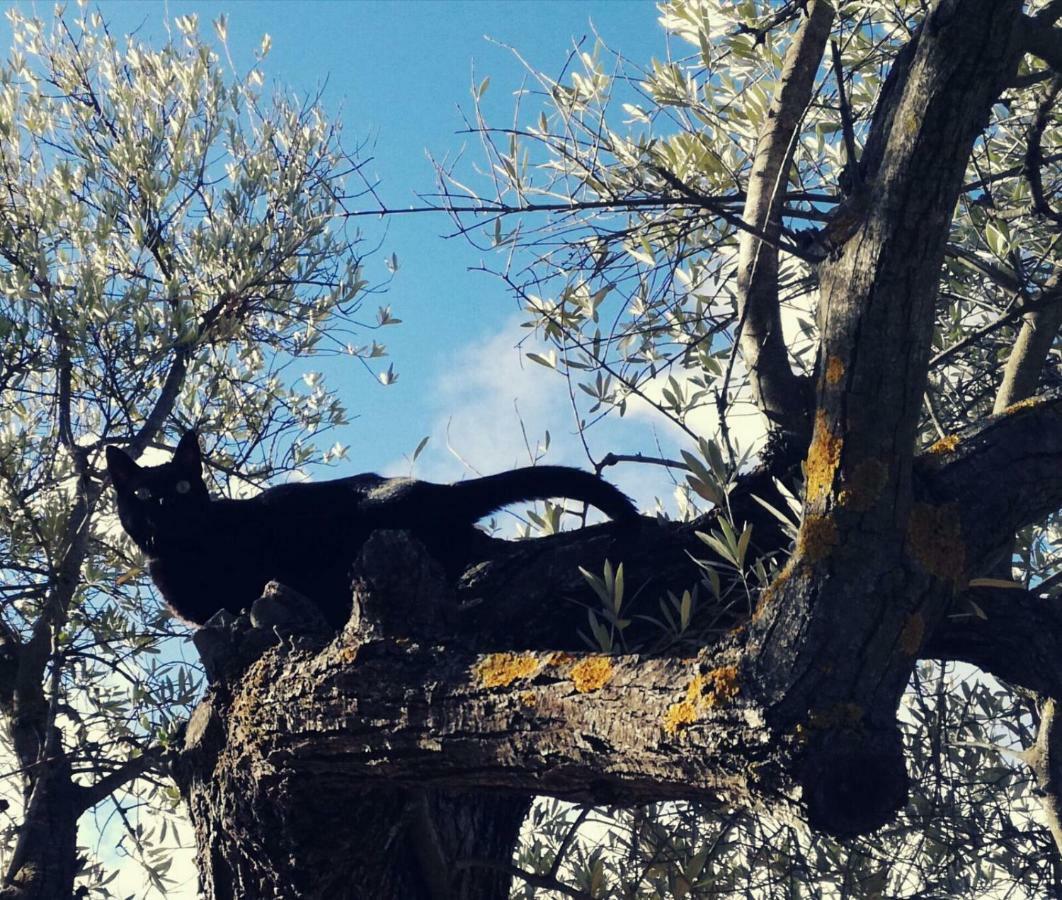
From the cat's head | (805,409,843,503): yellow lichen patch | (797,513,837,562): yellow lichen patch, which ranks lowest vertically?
(797,513,837,562): yellow lichen patch

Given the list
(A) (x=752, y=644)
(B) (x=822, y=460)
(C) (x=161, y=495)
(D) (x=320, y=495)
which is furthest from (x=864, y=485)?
(C) (x=161, y=495)

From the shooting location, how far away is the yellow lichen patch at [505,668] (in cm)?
279

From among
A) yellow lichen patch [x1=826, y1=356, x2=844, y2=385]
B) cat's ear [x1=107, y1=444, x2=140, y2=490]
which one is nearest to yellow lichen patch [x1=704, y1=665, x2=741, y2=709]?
yellow lichen patch [x1=826, y1=356, x2=844, y2=385]

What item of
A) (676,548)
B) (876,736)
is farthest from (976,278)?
(876,736)

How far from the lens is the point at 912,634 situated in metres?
2.47

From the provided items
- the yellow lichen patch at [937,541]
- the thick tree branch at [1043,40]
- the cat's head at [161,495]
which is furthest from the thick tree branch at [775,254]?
the cat's head at [161,495]

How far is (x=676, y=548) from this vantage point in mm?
3686

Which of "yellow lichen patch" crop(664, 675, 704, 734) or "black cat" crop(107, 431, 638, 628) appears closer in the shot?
"yellow lichen patch" crop(664, 675, 704, 734)

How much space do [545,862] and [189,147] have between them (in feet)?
15.1

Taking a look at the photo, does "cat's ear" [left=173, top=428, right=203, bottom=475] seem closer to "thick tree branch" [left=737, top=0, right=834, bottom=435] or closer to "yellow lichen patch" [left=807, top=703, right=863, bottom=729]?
"thick tree branch" [left=737, top=0, right=834, bottom=435]

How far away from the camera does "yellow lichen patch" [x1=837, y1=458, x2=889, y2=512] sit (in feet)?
8.30

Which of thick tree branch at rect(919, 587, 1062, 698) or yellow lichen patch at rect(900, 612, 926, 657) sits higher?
thick tree branch at rect(919, 587, 1062, 698)

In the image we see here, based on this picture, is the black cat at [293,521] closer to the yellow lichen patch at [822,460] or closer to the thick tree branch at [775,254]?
the thick tree branch at [775,254]

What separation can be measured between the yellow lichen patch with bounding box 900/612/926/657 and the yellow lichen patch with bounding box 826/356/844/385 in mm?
574
